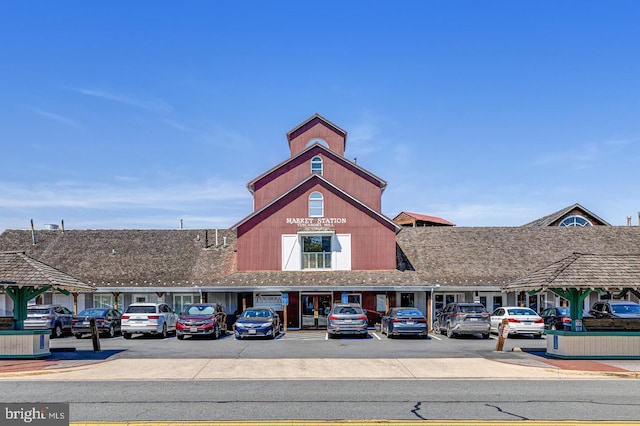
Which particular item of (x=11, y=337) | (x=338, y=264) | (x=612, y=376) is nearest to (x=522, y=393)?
(x=612, y=376)

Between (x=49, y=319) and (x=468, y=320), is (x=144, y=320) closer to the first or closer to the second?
(x=49, y=319)

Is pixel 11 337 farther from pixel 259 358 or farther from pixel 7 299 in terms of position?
pixel 7 299

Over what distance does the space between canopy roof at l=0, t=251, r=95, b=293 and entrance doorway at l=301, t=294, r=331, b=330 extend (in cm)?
1605

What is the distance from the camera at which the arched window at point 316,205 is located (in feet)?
122

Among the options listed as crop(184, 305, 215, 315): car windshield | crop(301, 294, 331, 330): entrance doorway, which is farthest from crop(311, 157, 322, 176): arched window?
crop(184, 305, 215, 315): car windshield

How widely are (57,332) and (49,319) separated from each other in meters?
1.14

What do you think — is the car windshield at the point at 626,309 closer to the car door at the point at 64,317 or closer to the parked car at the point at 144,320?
the parked car at the point at 144,320

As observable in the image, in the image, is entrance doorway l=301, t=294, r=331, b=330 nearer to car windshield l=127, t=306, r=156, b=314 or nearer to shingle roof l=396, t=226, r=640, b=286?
shingle roof l=396, t=226, r=640, b=286

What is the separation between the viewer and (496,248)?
4081cm

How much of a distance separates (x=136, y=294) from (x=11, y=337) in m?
17.7

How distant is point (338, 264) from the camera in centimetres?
3669

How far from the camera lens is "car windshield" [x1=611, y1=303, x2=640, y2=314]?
90.3ft

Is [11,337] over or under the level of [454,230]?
under

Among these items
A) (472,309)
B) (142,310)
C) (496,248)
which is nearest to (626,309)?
(472,309)
